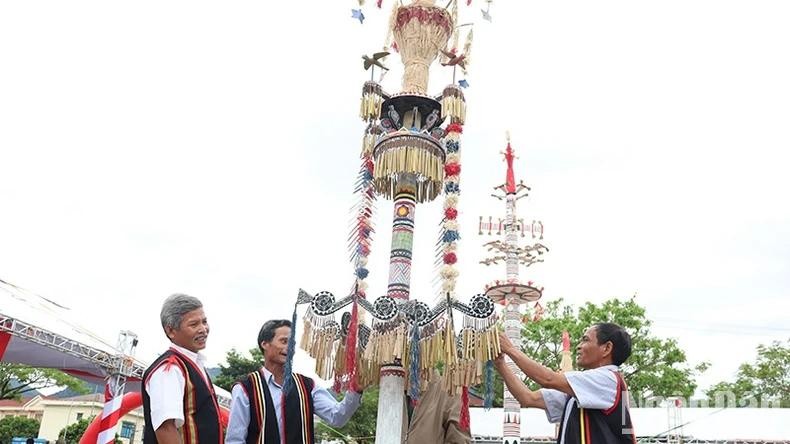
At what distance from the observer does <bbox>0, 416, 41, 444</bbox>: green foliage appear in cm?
2344

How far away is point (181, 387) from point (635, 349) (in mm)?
20533

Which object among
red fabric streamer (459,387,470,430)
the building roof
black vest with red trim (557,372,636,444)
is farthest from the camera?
the building roof

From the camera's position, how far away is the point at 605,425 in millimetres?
2699

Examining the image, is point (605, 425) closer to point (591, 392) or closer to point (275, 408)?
point (591, 392)

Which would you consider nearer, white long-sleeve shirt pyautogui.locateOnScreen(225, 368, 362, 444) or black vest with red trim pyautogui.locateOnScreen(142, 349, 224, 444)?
black vest with red trim pyautogui.locateOnScreen(142, 349, 224, 444)

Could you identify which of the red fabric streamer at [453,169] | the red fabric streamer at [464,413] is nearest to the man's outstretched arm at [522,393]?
the red fabric streamer at [464,413]

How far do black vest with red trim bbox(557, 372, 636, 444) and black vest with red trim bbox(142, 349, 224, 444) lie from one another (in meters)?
1.47

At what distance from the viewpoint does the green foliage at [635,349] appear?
20188mm

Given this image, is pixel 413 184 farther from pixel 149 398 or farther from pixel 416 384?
pixel 149 398

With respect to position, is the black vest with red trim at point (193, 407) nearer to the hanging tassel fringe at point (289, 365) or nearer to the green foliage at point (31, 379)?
the hanging tassel fringe at point (289, 365)

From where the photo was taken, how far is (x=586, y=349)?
2898 mm

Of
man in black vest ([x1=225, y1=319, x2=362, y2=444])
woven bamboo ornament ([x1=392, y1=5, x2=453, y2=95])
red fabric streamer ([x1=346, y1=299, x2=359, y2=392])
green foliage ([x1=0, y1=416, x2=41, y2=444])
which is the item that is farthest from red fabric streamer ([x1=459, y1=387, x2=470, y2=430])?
green foliage ([x1=0, y1=416, x2=41, y2=444])

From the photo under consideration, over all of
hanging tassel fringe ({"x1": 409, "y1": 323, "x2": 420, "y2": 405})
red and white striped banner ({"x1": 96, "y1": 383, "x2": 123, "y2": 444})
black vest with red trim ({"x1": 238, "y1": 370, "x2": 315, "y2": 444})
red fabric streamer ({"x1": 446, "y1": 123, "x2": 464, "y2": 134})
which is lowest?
red and white striped banner ({"x1": 96, "y1": 383, "x2": 123, "y2": 444})

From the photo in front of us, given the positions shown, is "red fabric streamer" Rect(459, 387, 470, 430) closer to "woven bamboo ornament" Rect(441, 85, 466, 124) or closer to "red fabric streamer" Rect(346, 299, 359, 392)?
"red fabric streamer" Rect(346, 299, 359, 392)
